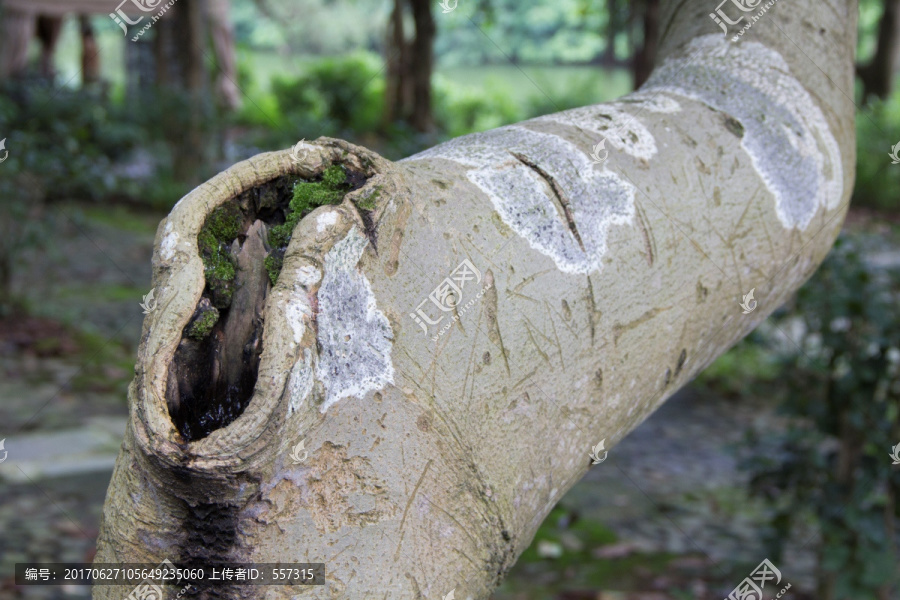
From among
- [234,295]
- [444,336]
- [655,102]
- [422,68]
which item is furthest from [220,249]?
[422,68]

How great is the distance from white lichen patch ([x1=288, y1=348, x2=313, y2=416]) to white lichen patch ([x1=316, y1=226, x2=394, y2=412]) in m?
0.01

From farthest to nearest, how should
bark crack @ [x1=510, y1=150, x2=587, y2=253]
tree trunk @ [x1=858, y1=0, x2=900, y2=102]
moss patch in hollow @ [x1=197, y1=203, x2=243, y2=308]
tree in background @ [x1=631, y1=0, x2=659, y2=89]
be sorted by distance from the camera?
tree trunk @ [x1=858, y1=0, x2=900, y2=102], tree in background @ [x1=631, y1=0, x2=659, y2=89], bark crack @ [x1=510, y1=150, x2=587, y2=253], moss patch in hollow @ [x1=197, y1=203, x2=243, y2=308]

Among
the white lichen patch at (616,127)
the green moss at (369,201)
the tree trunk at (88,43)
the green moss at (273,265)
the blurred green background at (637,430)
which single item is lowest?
the blurred green background at (637,430)

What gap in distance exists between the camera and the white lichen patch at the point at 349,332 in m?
0.80

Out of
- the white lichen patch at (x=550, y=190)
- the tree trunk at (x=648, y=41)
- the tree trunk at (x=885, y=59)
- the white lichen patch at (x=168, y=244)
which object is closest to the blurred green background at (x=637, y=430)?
the tree trunk at (x=648, y=41)

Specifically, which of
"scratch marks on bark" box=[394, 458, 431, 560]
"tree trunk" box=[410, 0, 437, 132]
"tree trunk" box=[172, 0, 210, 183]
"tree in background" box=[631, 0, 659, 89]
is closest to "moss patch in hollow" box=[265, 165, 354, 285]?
"scratch marks on bark" box=[394, 458, 431, 560]

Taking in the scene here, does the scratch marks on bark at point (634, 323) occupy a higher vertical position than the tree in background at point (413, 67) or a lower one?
higher

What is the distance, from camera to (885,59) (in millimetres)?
12875

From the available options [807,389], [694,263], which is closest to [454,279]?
[694,263]

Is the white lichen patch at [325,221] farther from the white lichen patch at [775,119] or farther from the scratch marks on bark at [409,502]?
the white lichen patch at [775,119]

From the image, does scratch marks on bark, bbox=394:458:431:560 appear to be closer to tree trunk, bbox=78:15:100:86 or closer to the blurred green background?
the blurred green background

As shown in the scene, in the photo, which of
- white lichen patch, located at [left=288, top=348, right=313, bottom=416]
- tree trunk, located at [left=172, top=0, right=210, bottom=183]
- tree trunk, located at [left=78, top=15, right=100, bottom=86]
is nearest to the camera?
white lichen patch, located at [left=288, top=348, right=313, bottom=416]

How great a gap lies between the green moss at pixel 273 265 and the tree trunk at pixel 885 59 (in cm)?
1363

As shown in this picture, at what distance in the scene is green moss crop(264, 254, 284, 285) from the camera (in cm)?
88
